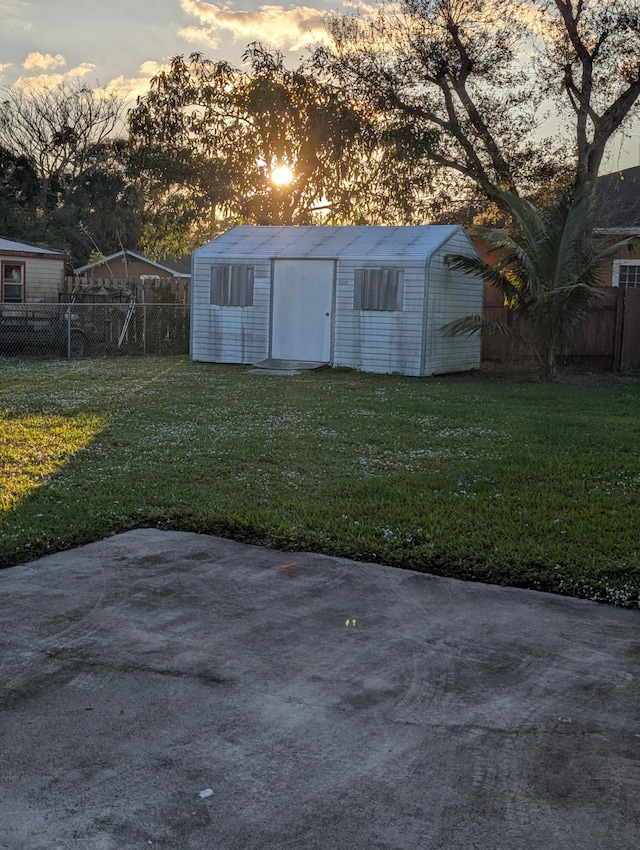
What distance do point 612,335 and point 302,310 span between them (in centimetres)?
646

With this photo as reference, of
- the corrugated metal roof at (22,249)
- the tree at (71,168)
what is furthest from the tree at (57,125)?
the corrugated metal roof at (22,249)

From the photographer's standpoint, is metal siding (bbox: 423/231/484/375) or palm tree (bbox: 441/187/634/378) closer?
palm tree (bbox: 441/187/634/378)

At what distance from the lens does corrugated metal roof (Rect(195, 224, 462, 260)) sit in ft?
55.9

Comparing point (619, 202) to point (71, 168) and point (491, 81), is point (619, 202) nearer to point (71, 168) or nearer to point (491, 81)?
point (491, 81)

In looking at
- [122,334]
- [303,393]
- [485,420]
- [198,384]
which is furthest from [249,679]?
[122,334]

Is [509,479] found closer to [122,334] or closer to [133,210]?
[122,334]

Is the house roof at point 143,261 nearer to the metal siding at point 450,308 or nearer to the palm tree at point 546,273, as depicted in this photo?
the metal siding at point 450,308

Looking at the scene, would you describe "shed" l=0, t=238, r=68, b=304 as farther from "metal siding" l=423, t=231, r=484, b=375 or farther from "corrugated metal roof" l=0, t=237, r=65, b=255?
"metal siding" l=423, t=231, r=484, b=375

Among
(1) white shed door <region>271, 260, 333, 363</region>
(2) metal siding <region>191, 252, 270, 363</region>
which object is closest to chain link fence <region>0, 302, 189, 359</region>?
(2) metal siding <region>191, 252, 270, 363</region>

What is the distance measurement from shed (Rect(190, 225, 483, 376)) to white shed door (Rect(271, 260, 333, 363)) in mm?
20

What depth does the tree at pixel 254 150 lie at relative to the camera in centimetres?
2523

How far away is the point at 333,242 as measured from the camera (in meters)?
18.1

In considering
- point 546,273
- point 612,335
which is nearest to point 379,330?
point 546,273

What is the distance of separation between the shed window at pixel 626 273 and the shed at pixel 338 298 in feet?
21.8
